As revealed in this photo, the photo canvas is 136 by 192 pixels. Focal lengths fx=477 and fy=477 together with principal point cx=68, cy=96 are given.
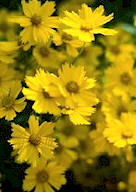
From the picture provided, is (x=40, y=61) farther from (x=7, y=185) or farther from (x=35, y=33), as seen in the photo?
(x=7, y=185)

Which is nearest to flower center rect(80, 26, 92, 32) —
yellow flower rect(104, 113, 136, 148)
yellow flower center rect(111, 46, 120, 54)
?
yellow flower rect(104, 113, 136, 148)

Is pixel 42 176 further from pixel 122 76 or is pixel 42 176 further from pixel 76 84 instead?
pixel 122 76

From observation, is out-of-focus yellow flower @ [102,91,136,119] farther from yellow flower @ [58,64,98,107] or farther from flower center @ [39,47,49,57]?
yellow flower @ [58,64,98,107]

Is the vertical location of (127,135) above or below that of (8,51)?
below

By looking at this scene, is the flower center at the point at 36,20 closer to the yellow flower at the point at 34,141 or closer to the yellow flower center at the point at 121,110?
the yellow flower at the point at 34,141

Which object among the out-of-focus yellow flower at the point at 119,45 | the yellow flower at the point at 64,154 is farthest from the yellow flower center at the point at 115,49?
the yellow flower at the point at 64,154

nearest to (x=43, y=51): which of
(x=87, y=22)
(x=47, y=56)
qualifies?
(x=47, y=56)

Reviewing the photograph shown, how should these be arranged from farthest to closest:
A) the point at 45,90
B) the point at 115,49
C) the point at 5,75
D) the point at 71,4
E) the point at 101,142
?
the point at 71,4 < the point at 115,49 < the point at 101,142 < the point at 5,75 < the point at 45,90

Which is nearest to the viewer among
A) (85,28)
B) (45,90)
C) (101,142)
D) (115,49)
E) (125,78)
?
(45,90)
